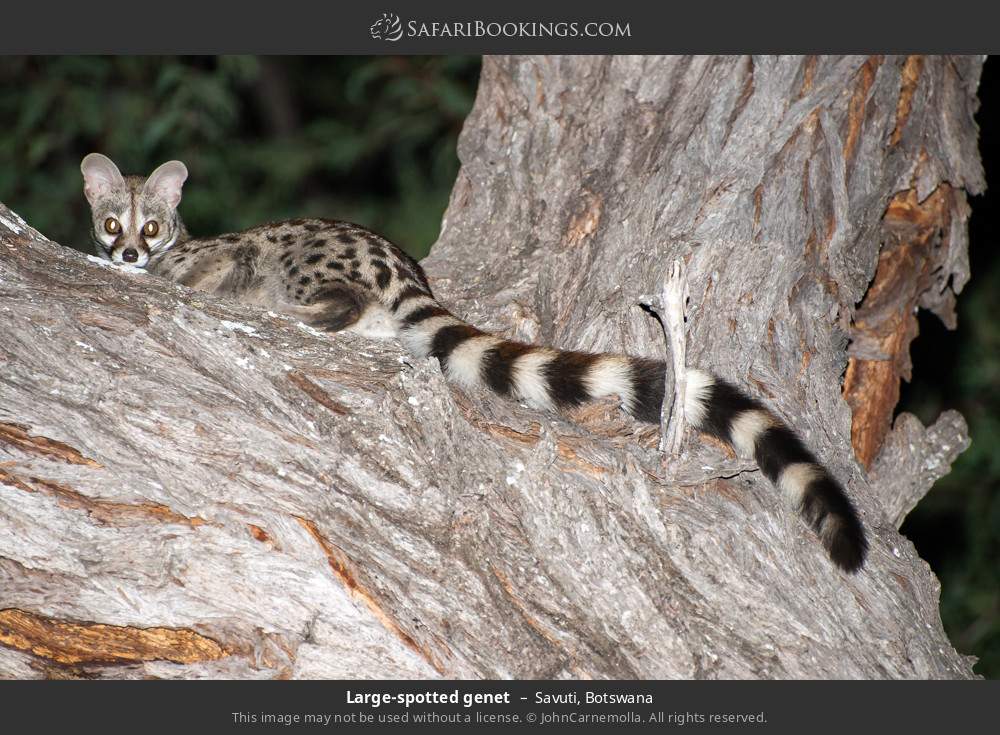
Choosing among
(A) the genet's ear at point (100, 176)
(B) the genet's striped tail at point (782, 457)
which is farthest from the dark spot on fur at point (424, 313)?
(A) the genet's ear at point (100, 176)

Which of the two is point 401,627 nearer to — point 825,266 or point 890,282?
point 825,266

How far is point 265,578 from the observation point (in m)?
2.70

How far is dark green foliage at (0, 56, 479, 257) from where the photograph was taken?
8297 millimetres

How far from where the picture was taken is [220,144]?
9398 mm

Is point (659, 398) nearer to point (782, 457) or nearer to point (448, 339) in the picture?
point (782, 457)

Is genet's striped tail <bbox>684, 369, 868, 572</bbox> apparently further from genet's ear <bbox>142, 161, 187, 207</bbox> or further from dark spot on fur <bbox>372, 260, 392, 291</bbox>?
genet's ear <bbox>142, 161, 187, 207</bbox>

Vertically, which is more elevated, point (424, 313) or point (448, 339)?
point (424, 313)

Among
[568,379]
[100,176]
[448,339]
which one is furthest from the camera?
[100,176]

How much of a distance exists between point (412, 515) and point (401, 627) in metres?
0.31

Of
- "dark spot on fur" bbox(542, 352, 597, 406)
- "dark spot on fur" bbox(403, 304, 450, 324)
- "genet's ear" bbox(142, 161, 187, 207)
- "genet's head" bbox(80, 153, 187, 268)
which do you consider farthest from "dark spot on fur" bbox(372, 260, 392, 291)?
"genet's ear" bbox(142, 161, 187, 207)

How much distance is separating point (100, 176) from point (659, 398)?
2.96m

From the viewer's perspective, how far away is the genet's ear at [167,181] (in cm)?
469

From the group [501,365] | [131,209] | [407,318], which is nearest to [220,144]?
[131,209]

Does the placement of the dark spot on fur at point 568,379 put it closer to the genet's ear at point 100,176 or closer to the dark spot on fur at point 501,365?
the dark spot on fur at point 501,365
